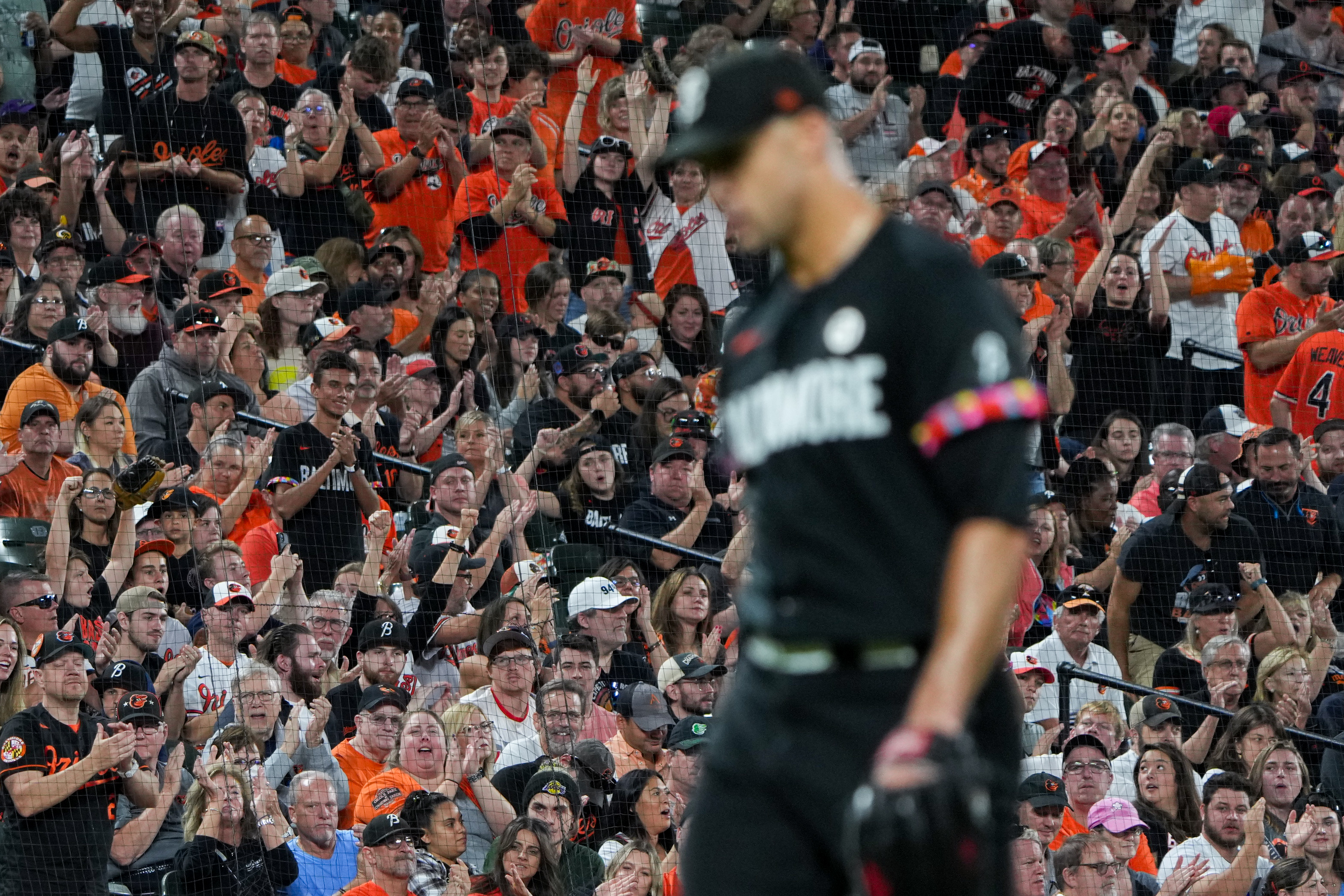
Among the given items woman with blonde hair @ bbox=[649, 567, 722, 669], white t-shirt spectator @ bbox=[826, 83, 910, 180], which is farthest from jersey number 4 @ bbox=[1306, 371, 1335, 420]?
woman with blonde hair @ bbox=[649, 567, 722, 669]

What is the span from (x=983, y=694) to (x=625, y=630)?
19.6 feet

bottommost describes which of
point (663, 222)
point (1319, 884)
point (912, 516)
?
point (1319, 884)

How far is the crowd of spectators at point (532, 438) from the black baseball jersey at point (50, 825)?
0.05ft

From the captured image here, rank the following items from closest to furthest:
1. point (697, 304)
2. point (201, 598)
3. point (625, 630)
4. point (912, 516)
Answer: point (912, 516) → point (201, 598) → point (625, 630) → point (697, 304)

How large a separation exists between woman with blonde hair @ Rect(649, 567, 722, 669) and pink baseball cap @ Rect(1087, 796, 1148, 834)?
1.73 m

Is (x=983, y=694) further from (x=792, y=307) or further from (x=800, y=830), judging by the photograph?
(x=792, y=307)

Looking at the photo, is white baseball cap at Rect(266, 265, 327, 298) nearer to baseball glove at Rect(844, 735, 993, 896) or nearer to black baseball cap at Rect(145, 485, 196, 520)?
black baseball cap at Rect(145, 485, 196, 520)

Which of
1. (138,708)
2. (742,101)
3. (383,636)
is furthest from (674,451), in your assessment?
(742,101)

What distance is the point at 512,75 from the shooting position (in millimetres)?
11023

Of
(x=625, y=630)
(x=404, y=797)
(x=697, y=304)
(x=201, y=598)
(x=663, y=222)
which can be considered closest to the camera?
(x=404, y=797)

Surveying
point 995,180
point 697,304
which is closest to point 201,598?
point 697,304

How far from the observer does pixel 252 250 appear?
31.9 feet

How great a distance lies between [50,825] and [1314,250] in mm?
7674

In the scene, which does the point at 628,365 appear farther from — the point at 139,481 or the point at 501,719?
the point at 139,481
